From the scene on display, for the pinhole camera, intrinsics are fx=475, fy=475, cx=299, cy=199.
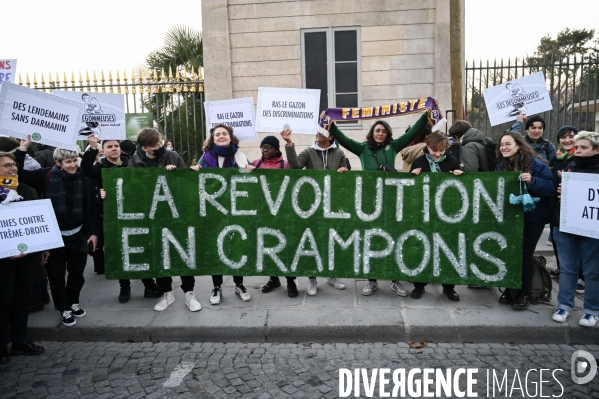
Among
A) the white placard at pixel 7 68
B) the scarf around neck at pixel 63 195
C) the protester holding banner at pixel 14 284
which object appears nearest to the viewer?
the protester holding banner at pixel 14 284

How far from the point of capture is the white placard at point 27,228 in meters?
4.06

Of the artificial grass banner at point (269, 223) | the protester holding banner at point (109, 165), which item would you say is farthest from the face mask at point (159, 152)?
the protester holding banner at point (109, 165)

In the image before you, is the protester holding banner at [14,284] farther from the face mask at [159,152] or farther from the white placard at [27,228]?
the face mask at [159,152]

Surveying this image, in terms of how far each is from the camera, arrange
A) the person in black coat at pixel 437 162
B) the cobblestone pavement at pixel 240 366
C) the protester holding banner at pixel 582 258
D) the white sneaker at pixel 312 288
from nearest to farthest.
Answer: the cobblestone pavement at pixel 240 366
the protester holding banner at pixel 582 258
the person in black coat at pixel 437 162
the white sneaker at pixel 312 288

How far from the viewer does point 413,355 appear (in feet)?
14.0

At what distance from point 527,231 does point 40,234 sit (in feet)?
15.5

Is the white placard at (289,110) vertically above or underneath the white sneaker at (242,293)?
above

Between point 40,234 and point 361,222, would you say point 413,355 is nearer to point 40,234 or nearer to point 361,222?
point 361,222

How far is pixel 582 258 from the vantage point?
4.52 meters

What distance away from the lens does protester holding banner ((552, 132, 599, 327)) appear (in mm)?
4387

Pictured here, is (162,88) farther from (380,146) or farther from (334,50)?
(380,146)

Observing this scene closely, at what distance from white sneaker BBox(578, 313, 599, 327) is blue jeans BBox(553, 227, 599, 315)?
0.12 ft

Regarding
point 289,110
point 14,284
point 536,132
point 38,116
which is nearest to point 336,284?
point 289,110

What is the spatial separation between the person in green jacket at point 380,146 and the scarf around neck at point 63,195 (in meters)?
2.72
